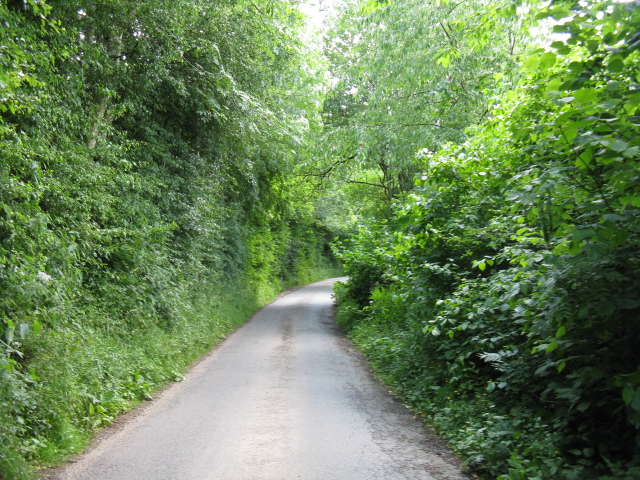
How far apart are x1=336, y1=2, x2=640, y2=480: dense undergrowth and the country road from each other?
62 cm

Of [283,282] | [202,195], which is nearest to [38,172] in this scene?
[202,195]

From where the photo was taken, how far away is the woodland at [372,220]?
3855 millimetres

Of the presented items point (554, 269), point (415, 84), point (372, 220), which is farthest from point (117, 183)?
point (372, 220)

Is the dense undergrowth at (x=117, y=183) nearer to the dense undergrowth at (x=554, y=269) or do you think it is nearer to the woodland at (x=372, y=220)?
the woodland at (x=372, y=220)

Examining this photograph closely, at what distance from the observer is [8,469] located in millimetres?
4398

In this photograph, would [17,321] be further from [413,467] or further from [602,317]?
[602,317]

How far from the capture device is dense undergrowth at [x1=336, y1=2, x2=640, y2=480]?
11.5 feet

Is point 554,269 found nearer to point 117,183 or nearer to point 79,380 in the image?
point 79,380

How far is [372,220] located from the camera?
53.6 ft

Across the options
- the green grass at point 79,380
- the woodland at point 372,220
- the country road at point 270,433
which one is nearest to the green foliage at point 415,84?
the woodland at point 372,220

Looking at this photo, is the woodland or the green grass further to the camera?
the green grass

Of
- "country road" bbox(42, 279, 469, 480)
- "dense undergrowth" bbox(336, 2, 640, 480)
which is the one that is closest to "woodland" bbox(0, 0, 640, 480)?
"dense undergrowth" bbox(336, 2, 640, 480)

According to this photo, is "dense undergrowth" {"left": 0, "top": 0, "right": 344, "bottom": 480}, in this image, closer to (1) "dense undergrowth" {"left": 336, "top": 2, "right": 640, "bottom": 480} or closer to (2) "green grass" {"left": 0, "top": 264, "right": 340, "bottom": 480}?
(2) "green grass" {"left": 0, "top": 264, "right": 340, "bottom": 480}

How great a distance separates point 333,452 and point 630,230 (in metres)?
3.70
